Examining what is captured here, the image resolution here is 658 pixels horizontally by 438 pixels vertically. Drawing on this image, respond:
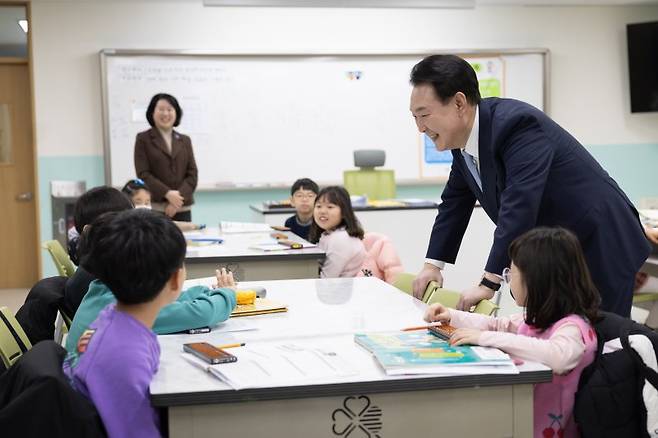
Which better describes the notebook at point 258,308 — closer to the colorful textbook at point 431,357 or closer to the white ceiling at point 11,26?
the colorful textbook at point 431,357

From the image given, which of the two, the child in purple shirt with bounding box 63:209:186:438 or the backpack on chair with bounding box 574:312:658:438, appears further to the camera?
the backpack on chair with bounding box 574:312:658:438

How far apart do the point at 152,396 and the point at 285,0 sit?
498 centimetres

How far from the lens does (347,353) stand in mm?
1814

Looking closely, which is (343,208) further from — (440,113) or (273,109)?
(273,109)

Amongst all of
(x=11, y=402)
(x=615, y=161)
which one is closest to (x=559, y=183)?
(x=11, y=402)

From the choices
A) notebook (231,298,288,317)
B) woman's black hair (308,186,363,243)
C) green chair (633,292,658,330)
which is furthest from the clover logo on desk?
green chair (633,292,658,330)

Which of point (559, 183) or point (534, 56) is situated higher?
point (534, 56)

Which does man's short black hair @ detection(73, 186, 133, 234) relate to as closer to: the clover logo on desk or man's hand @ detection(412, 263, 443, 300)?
man's hand @ detection(412, 263, 443, 300)

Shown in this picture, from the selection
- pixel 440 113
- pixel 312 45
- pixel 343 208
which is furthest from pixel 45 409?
pixel 312 45

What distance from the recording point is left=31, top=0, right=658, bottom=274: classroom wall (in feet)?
23.9

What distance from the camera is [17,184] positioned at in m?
7.52

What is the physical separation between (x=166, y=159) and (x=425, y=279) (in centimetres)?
371

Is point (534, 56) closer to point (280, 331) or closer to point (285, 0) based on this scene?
point (285, 0)

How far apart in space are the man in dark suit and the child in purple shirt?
850mm
